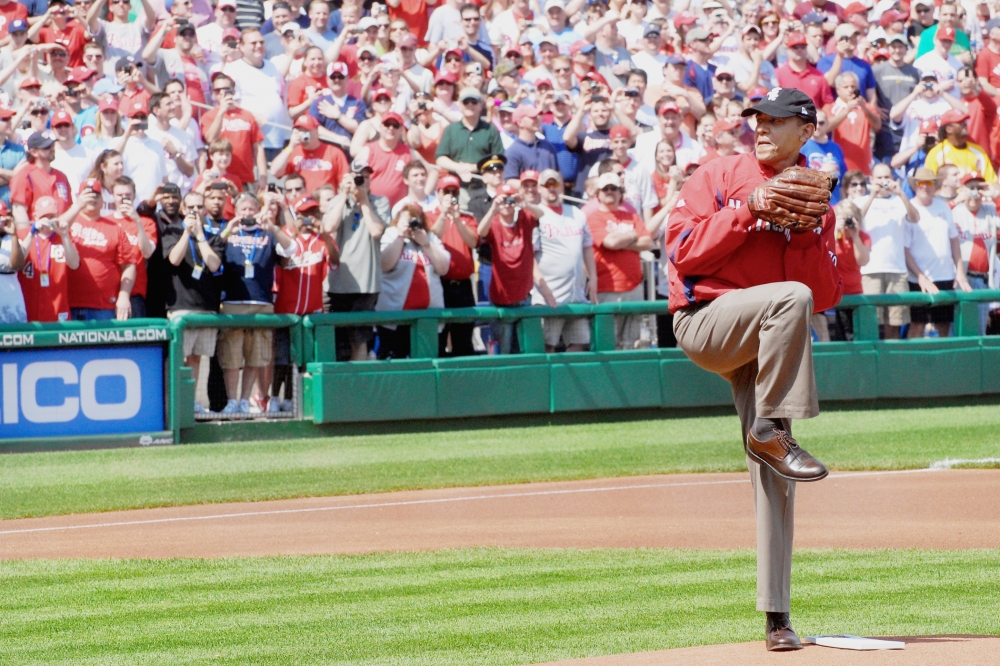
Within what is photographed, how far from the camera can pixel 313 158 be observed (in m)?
14.3

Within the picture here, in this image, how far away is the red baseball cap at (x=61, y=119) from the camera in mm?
12766

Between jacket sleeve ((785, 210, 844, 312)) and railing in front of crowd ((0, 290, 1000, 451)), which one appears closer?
jacket sleeve ((785, 210, 844, 312))

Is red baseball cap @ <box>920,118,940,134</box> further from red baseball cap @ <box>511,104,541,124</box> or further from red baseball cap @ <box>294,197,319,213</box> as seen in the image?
red baseball cap @ <box>294,197,319,213</box>

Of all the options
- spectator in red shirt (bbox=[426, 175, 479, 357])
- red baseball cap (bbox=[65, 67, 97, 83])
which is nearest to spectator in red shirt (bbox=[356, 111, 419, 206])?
spectator in red shirt (bbox=[426, 175, 479, 357])

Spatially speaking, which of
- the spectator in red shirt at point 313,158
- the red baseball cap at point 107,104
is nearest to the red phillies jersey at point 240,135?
the spectator in red shirt at point 313,158

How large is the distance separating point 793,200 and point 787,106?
1.34 feet

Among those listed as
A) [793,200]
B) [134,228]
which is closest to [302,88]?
[134,228]

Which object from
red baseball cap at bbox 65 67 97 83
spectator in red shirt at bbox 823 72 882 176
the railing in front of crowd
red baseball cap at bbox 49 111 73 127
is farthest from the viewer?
spectator in red shirt at bbox 823 72 882 176

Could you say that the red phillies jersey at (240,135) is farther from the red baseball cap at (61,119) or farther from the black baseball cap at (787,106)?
the black baseball cap at (787,106)

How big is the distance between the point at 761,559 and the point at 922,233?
1084 centimetres

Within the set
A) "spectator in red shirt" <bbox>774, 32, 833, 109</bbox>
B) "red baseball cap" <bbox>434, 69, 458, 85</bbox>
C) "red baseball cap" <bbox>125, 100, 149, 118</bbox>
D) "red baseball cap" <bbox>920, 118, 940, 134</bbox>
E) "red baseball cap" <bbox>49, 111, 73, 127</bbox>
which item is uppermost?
"spectator in red shirt" <bbox>774, 32, 833, 109</bbox>

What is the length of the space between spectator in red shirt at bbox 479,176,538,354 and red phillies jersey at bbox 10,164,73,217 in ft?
12.5

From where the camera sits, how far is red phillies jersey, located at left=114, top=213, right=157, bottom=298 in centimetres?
1209

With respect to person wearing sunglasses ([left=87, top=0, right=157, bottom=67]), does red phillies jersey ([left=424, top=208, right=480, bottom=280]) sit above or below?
below
